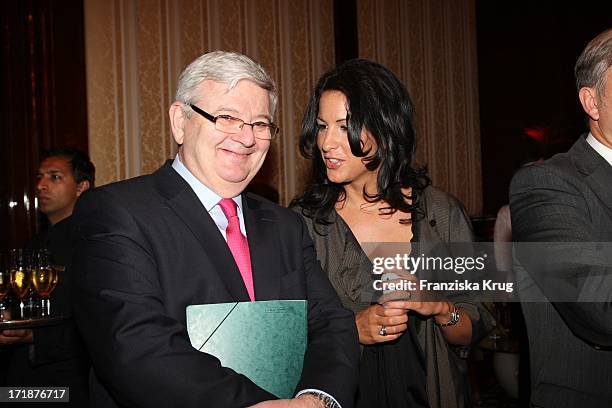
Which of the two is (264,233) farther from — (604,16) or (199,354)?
(604,16)

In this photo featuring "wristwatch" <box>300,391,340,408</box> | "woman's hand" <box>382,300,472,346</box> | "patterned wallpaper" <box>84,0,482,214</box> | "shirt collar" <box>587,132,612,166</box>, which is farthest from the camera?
"patterned wallpaper" <box>84,0,482,214</box>

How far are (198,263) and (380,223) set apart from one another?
82 cm

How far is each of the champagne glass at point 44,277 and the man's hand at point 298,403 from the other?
1768 mm

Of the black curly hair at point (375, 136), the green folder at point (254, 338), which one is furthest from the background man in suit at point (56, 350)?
the green folder at point (254, 338)

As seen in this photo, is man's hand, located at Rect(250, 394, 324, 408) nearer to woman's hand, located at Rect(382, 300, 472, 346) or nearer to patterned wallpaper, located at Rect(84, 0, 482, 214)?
woman's hand, located at Rect(382, 300, 472, 346)

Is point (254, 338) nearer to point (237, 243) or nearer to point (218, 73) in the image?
point (237, 243)

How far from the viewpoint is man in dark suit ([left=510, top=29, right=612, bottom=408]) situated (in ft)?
5.17

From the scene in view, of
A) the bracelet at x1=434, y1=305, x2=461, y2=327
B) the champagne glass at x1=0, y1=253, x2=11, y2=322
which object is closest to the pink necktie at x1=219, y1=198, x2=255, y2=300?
the bracelet at x1=434, y1=305, x2=461, y2=327

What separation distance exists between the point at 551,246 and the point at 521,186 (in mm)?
190

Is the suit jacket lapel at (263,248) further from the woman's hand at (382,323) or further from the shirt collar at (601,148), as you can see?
the shirt collar at (601,148)

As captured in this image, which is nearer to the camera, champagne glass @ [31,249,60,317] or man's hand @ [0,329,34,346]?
man's hand @ [0,329,34,346]

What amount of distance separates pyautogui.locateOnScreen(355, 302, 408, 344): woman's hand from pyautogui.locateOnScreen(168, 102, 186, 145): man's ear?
2.34 feet

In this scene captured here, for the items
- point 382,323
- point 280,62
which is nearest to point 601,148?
point 382,323

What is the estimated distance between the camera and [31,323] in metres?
2.55
